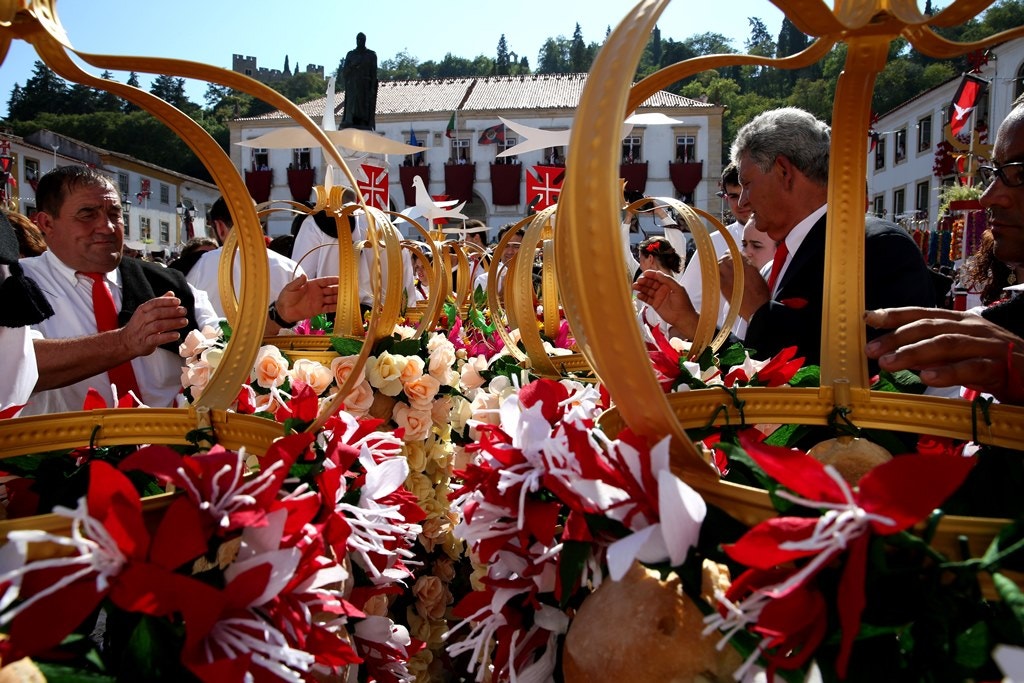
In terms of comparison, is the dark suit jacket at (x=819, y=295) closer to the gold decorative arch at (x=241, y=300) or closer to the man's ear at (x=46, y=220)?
the gold decorative arch at (x=241, y=300)

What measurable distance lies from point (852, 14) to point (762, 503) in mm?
646

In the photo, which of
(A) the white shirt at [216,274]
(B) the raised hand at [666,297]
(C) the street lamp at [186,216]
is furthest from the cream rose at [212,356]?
(C) the street lamp at [186,216]

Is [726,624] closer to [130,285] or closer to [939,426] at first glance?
[939,426]

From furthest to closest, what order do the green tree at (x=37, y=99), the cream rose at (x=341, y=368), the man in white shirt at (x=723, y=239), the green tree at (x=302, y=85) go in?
the green tree at (x=302, y=85) → the green tree at (x=37, y=99) → the man in white shirt at (x=723, y=239) → the cream rose at (x=341, y=368)

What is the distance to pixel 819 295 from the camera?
182 centimetres

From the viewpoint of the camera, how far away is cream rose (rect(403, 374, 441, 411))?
72.1 inches

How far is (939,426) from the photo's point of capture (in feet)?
3.27

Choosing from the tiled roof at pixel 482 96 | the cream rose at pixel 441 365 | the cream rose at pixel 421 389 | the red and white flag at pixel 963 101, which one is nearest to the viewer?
the cream rose at pixel 421 389

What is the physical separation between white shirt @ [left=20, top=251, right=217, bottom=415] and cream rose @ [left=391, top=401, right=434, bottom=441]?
108 centimetres

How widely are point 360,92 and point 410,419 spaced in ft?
24.2

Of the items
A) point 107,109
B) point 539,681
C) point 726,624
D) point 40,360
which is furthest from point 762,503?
point 107,109

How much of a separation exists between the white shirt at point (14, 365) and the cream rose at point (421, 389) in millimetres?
1019

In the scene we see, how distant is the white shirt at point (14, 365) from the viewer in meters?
1.91

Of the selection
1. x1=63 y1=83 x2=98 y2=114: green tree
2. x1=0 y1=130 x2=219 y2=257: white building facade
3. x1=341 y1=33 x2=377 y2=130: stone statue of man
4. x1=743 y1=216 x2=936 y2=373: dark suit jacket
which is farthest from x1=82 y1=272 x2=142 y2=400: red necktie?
x1=63 y1=83 x2=98 y2=114: green tree
